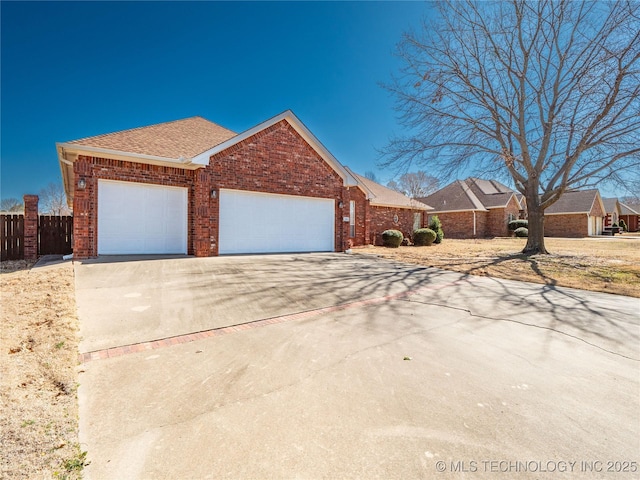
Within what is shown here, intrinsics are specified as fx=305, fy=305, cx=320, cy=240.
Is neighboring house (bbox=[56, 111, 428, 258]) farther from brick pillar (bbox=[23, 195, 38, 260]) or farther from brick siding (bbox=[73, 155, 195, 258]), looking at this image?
brick pillar (bbox=[23, 195, 38, 260])

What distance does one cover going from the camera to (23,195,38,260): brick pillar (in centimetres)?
1002

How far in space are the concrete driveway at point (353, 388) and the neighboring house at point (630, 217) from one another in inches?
2354

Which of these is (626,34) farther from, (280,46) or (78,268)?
(78,268)

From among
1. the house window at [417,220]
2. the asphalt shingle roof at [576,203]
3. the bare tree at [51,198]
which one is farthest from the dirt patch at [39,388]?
the bare tree at [51,198]

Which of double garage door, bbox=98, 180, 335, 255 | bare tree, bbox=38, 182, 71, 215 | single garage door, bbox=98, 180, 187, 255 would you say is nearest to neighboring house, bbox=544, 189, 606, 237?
double garage door, bbox=98, 180, 335, 255

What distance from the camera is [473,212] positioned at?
2900 centimetres

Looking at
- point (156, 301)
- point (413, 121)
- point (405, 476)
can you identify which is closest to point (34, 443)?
point (405, 476)

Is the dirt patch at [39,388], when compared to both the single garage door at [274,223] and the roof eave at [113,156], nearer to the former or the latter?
the roof eave at [113,156]

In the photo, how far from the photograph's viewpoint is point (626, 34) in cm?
1140

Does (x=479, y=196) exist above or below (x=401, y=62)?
below

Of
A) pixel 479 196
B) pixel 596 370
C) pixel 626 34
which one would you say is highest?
pixel 626 34

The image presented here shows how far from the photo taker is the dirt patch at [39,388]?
1747 millimetres

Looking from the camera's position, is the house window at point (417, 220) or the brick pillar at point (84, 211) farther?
the house window at point (417, 220)

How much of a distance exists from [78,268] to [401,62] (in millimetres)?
15400
